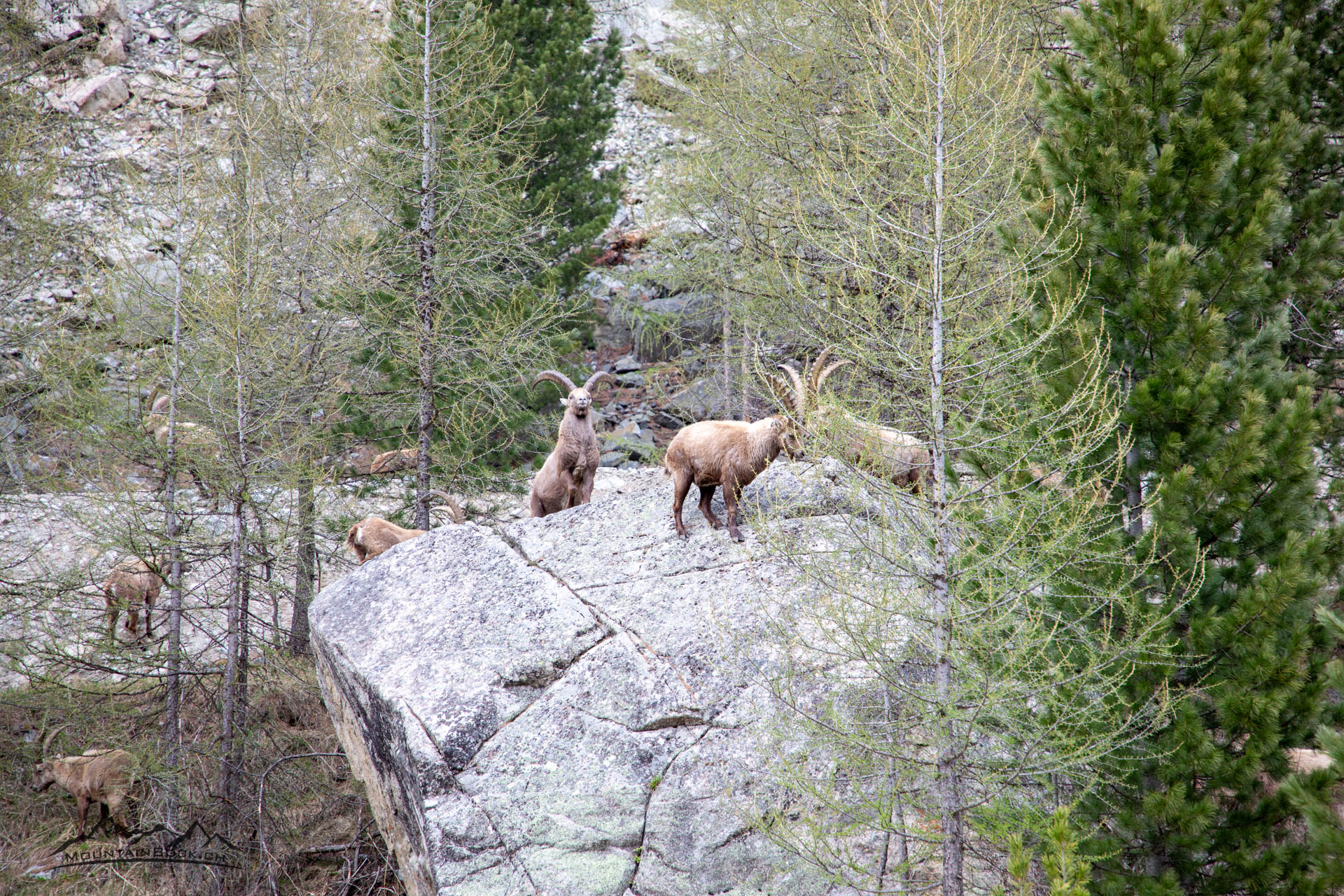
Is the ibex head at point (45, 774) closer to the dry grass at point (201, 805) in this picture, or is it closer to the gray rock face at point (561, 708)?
the dry grass at point (201, 805)

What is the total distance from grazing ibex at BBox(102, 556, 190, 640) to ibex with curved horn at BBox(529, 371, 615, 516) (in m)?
3.64

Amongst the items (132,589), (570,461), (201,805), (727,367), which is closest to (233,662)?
(201,805)

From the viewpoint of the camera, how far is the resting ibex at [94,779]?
9.37m

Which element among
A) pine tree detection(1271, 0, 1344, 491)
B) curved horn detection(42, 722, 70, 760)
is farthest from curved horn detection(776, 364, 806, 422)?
curved horn detection(42, 722, 70, 760)

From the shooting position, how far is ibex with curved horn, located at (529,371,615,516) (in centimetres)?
899

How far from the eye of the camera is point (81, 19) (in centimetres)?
3103

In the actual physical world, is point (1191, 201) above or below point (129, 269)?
above

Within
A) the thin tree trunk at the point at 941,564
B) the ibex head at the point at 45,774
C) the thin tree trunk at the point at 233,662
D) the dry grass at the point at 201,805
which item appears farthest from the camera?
the ibex head at the point at 45,774

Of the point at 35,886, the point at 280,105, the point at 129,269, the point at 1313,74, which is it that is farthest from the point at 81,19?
the point at 1313,74

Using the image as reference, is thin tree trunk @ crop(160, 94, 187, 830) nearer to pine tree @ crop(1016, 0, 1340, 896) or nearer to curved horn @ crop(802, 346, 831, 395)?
curved horn @ crop(802, 346, 831, 395)

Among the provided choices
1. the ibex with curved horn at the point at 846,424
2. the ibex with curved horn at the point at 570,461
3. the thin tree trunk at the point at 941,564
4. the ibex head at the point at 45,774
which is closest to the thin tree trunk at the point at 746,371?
the ibex with curved horn at the point at 570,461

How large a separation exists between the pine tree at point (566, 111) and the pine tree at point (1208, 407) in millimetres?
10254

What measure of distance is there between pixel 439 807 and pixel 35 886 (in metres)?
6.20

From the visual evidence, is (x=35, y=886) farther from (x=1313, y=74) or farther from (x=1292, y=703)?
(x=1313, y=74)
